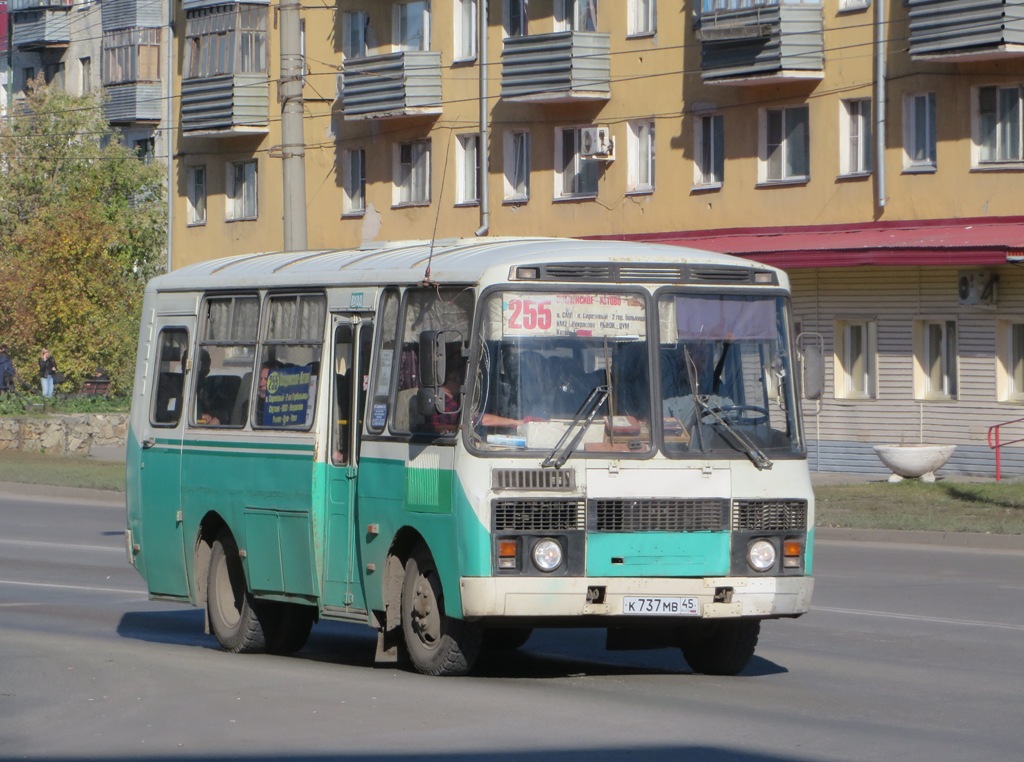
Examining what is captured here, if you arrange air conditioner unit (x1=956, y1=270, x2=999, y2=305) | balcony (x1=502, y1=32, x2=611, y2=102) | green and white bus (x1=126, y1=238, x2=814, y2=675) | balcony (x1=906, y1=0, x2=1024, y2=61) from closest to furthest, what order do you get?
→ 1. green and white bus (x1=126, y1=238, x2=814, y2=675)
2. balcony (x1=906, y1=0, x2=1024, y2=61)
3. air conditioner unit (x1=956, y1=270, x2=999, y2=305)
4. balcony (x1=502, y1=32, x2=611, y2=102)

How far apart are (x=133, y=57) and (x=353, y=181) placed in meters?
21.2

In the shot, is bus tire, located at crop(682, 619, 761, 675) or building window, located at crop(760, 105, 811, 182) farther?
building window, located at crop(760, 105, 811, 182)

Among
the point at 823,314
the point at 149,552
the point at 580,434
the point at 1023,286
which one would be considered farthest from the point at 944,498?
the point at 580,434

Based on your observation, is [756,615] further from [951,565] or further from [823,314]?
[823,314]

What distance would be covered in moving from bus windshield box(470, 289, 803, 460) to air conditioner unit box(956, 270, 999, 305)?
67.7ft

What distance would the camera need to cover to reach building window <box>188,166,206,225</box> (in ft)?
164

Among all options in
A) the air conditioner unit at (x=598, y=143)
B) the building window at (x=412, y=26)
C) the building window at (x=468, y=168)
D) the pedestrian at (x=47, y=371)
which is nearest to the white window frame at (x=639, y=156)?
the air conditioner unit at (x=598, y=143)

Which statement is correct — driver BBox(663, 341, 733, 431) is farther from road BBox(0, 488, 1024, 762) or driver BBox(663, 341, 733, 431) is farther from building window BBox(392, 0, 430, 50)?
building window BBox(392, 0, 430, 50)

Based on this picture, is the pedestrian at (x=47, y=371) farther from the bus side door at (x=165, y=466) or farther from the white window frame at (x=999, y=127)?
the bus side door at (x=165, y=466)

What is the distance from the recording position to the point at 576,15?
38.6 meters

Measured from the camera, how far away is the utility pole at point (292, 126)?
73.3 ft

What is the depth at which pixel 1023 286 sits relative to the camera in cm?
3052

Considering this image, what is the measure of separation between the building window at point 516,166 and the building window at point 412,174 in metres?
2.49

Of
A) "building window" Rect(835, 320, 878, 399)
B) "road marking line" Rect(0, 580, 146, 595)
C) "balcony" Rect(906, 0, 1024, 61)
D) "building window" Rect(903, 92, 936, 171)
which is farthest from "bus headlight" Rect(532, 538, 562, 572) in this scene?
"building window" Rect(835, 320, 878, 399)
